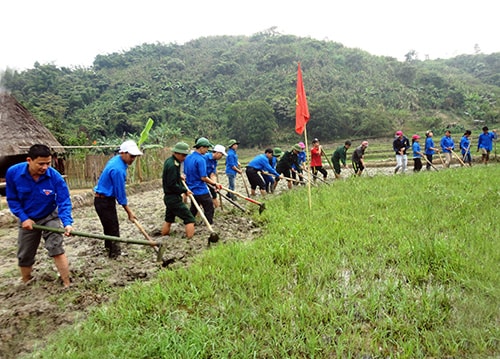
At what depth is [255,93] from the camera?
168ft

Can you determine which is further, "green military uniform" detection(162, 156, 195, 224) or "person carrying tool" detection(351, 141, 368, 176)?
"person carrying tool" detection(351, 141, 368, 176)

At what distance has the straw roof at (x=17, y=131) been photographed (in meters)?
9.80

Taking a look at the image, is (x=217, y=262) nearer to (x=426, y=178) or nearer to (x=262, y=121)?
(x=426, y=178)

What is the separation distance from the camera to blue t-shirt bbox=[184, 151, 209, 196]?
5418 millimetres

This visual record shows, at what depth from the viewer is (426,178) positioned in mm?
7957

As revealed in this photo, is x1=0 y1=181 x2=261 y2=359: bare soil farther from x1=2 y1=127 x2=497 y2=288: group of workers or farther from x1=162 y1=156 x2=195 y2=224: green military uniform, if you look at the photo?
x1=162 y1=156 x2=195 y2=224: green military uniform

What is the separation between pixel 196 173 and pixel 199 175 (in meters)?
0.07

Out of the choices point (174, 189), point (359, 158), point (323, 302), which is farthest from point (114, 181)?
point (359, 158)

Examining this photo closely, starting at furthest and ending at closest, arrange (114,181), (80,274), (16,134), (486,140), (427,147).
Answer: (486,140) → (427,147) → (16,134) → (114,181) → (80,274)

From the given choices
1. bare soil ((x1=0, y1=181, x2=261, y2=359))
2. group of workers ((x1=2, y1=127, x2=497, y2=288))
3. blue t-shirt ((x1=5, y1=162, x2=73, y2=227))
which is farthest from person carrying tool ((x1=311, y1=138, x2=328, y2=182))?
blue t-shirt ((x1=5, y1=162, x2=73, y2=227))

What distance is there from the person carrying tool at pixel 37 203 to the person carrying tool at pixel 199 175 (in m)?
2.29

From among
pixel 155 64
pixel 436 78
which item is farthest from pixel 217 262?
pixel 155 64

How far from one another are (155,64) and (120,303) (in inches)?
2841

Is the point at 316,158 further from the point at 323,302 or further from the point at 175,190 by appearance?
the point at 323,302
